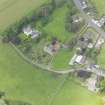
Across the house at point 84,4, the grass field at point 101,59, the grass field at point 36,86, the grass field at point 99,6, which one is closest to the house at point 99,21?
the grass field at point 99,6

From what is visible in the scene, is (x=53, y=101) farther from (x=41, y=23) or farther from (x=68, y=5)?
(x=68, y=5)

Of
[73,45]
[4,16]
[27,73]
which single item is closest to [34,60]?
[27,73]

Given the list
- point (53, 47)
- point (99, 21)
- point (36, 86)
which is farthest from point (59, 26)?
point (36, 86)

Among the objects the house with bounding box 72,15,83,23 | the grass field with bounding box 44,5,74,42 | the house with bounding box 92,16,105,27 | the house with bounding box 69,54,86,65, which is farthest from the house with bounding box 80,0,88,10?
the house with bounding box 69,54,86,65

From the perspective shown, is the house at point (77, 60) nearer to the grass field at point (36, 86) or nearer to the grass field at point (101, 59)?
the grass field at point (101, 59)

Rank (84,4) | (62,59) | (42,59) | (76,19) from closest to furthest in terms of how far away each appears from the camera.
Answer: (62,59) → (42,59) → (76,19) → (84,4)

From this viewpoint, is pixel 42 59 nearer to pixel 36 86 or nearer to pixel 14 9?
pixel 36 86

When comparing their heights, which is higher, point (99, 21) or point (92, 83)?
point (99, 21)
